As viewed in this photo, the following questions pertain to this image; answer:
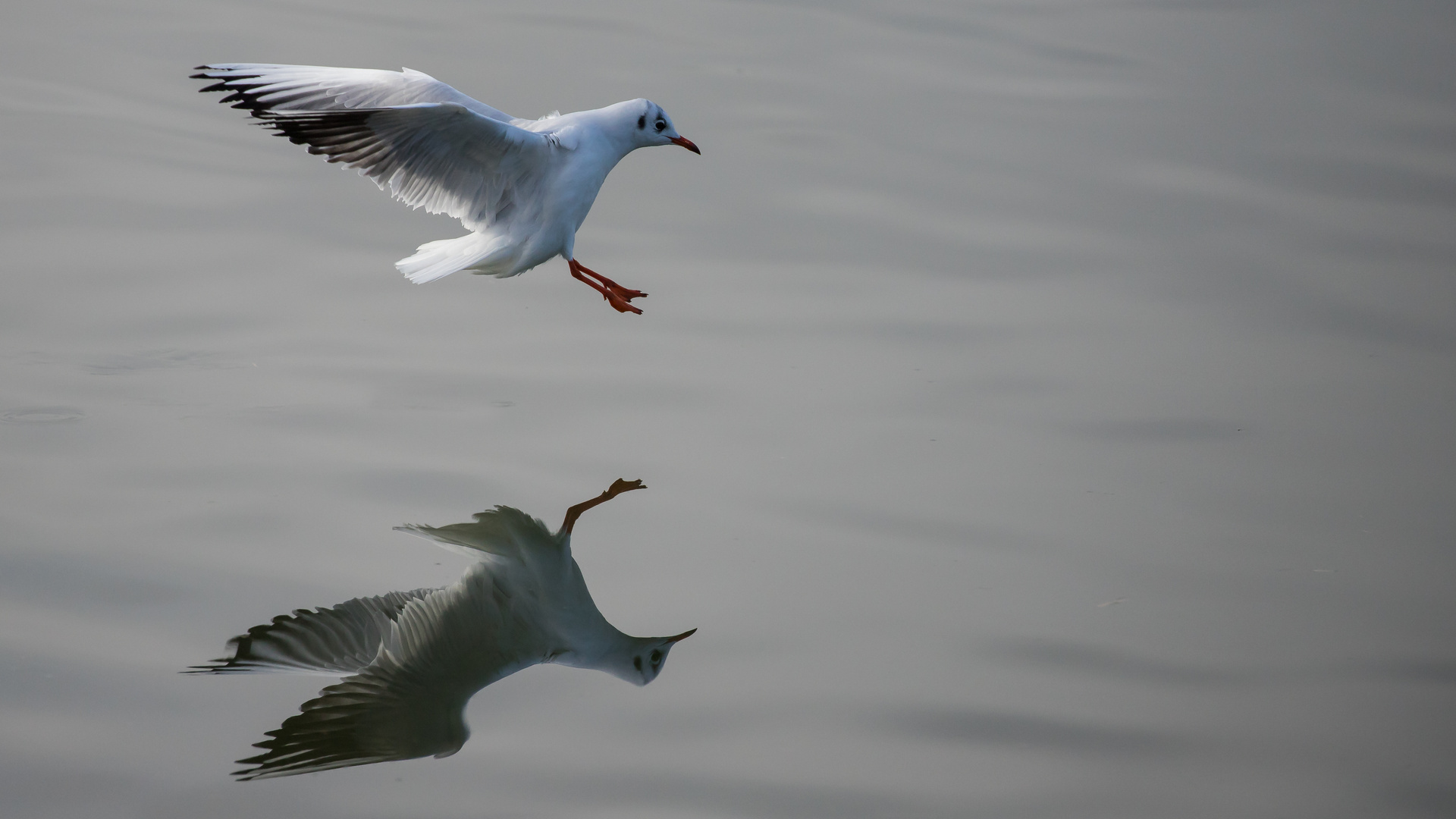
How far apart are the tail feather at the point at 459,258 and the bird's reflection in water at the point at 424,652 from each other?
102 centimetres

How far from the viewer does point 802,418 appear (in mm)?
5102

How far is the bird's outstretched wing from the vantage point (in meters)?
4.62

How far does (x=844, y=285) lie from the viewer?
5.96m

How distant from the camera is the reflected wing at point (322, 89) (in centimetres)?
479

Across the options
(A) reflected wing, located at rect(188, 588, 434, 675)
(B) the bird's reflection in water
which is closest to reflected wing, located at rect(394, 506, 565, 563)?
(B) the bird's reflection in water

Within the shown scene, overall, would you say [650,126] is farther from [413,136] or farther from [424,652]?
[424,652]

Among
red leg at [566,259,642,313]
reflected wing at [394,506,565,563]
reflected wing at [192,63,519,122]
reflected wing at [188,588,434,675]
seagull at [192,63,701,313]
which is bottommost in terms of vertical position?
reflected wing at [188,588,434,675]

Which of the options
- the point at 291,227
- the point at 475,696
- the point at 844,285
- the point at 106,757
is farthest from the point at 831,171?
the point at 106,757

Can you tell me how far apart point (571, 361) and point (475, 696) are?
6.40 feet

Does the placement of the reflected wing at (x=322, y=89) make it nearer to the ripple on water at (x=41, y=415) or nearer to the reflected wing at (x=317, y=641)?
the ripple on water at (x=41, y=415)

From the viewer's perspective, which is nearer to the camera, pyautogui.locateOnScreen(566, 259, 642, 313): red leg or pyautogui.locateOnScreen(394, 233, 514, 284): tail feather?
pyautogui.locateOnScreen(394, 233, 514, 284): tail feather

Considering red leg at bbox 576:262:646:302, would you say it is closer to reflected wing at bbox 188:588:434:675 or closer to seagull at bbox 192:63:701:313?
seagull at bbox 192:63:701:313

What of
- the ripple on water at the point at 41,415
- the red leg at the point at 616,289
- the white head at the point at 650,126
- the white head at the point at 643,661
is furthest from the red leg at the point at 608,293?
the ripple on water at the point at 41,415

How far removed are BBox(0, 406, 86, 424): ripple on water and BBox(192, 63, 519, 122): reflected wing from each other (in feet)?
3.78
